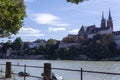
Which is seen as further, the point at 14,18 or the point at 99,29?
the point at 99,29

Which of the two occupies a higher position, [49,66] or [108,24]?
[108,24]

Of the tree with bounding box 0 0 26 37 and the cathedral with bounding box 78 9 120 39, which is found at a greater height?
the cathedral with bounding box 78 9 120 39

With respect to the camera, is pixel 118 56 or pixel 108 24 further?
pixel 108 24

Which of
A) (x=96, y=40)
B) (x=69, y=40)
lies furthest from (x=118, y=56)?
(x=69, y=40)

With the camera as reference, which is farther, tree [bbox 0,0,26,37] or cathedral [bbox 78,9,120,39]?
cathedral [bbox 78,9,120,39]

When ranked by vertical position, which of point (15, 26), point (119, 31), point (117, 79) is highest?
point (119, 31)

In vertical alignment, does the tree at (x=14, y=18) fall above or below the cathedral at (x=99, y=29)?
below

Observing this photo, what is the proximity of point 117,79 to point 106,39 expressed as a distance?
102 m

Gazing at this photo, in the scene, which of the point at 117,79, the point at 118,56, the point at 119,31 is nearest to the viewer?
the point at 117,79

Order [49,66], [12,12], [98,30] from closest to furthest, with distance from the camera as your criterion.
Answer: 1. [49,66]
2. [12,12]
3. [98,30]

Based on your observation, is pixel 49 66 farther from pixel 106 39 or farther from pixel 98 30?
pixel 98 30

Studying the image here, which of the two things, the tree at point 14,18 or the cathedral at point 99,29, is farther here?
the cathedral at point 99,29

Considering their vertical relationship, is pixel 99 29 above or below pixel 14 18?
above

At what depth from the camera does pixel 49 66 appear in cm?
1062
